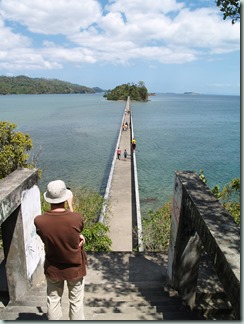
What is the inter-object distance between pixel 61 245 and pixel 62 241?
45mm

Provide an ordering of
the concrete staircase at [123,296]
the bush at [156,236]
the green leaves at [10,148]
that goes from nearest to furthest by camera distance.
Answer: the concrete staircase at [123,296] < the bush at [156,236] < the green leaves at [10,148]

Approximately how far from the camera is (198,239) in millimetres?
4559

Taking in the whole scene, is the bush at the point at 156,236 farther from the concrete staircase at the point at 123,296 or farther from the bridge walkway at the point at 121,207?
the concrete staircase at the point at 123,296

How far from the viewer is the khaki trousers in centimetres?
338

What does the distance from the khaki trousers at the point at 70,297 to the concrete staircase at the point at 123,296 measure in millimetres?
578

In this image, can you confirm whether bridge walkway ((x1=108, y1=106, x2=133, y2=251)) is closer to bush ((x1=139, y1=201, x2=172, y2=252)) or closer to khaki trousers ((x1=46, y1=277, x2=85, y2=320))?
bush ((x1=139, y1=201, x2=172, y2=252))

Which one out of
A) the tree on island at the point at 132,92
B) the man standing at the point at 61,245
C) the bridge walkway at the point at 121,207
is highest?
the tree on island at the point at 132,92

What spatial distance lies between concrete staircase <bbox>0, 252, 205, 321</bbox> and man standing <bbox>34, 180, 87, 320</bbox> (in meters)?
0.78

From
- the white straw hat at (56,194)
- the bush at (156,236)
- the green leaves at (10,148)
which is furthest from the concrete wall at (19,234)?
the green leaves at (10,148)

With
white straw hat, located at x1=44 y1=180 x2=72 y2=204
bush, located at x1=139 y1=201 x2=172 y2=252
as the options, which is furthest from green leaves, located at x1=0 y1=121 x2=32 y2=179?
white straw hat, located at x1=44 y1=180 x2=72 y2=204

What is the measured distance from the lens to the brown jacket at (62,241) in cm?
303

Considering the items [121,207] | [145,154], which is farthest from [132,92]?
[121,207]

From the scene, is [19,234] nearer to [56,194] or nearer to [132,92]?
[56,194]

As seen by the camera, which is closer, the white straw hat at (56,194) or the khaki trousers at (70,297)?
the white straw hat at (56,194)
